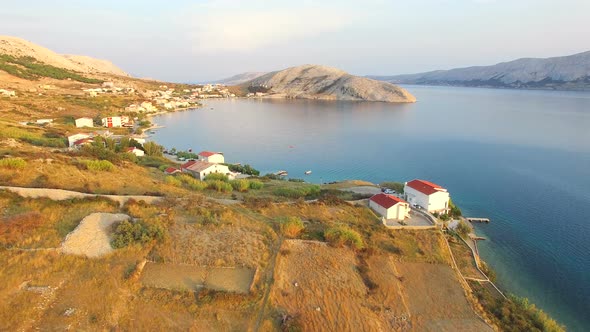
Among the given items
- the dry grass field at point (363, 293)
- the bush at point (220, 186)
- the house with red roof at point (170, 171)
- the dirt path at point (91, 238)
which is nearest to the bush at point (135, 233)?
the dirt path at point (91, 238)

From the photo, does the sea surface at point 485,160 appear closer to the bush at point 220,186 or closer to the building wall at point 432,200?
the building wall at point 432,200

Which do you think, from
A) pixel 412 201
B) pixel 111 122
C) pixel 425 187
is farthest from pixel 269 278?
pixel 111 122

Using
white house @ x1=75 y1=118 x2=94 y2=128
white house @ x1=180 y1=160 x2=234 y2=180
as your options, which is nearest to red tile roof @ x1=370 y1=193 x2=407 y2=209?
white house @ x1=180 y1=160 x2=234 y2=180

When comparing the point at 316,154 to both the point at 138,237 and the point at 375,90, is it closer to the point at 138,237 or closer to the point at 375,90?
the point at 138,237

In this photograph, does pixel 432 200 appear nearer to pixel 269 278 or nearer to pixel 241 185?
pixel 241 185

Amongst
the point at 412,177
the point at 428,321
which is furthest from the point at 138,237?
the point at 412,177

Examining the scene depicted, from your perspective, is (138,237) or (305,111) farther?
(305,111)
